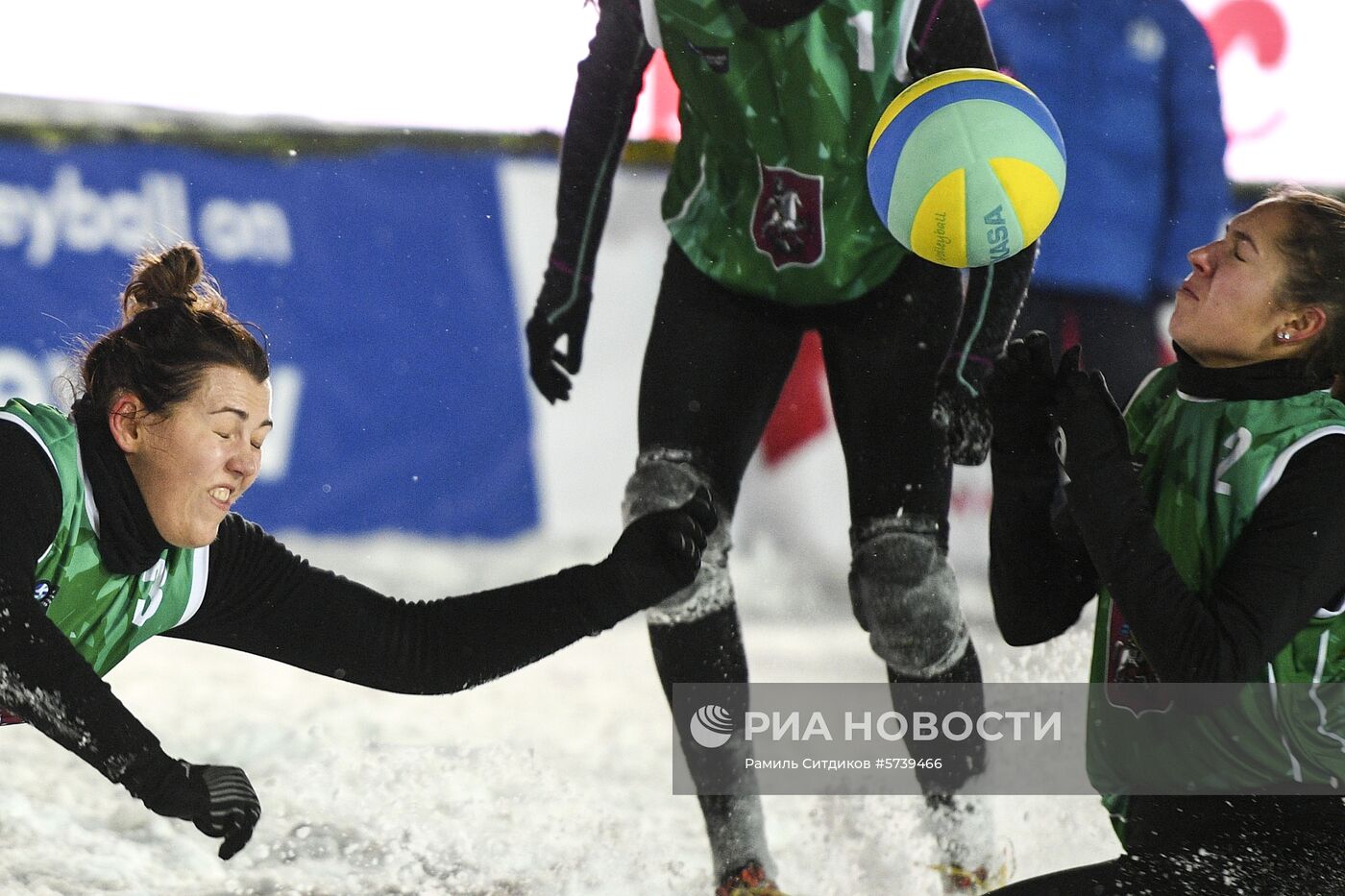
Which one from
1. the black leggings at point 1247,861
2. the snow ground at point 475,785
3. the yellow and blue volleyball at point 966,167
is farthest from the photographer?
the snow ground at point 475,785

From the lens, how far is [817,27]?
2336 millimetres

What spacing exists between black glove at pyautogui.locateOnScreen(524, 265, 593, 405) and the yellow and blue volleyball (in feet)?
2.23

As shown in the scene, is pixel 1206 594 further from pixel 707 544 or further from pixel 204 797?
pixel 204 797

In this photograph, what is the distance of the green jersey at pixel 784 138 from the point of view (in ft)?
7.70

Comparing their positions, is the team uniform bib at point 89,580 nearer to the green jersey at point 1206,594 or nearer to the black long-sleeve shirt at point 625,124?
the black long-sleeve shirt at point 625,124

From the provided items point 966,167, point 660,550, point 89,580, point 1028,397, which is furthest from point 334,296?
point 1028,397

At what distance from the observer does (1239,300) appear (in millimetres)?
1934

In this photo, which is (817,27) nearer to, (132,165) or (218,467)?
(218,467)

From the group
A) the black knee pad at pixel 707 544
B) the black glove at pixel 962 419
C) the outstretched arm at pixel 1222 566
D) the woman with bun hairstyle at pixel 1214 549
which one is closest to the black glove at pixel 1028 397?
the woman with bun hairstyle at pixel 1214 549

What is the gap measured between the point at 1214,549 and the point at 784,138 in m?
1.07

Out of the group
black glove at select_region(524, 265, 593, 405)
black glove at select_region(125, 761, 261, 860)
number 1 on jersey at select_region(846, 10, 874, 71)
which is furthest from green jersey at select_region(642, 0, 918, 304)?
black glove at select_region(125, 761, 261, 860)

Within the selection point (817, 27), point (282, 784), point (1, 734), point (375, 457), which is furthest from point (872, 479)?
point (1, 734)

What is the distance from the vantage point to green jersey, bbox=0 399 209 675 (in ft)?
5.89

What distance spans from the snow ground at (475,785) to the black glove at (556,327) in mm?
512
